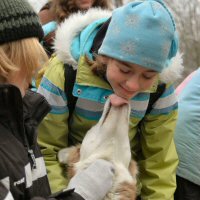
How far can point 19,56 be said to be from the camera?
64.3 inches

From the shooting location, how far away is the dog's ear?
2.15 metres

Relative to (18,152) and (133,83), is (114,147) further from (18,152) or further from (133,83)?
(18,152)

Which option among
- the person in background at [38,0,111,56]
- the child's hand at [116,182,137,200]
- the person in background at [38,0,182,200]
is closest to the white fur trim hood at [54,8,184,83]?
the person in background at [38,0,182,200]

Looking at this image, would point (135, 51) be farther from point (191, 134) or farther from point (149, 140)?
point (191, 134)

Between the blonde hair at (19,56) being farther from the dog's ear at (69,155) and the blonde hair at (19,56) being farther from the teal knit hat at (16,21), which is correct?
the dog's ear at (69,155)

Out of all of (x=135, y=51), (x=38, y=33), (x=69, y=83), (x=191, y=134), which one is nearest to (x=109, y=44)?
(x=135, y=51)

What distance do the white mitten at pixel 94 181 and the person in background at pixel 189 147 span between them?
904 millimetres

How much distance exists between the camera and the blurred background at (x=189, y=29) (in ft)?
45.4

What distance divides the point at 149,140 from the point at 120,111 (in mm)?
452

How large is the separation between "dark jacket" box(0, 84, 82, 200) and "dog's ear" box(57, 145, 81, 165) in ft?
1.05

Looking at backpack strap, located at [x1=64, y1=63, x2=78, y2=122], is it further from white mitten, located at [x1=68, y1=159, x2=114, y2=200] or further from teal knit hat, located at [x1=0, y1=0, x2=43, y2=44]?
teal knit hat, located at [x1=0, y1=0, x2=43, y2=44]

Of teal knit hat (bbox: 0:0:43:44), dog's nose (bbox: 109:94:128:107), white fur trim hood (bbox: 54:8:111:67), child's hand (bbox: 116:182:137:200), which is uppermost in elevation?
teal knit hat (bbox: 0:0:43:44)

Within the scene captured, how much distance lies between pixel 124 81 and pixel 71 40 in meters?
0.42

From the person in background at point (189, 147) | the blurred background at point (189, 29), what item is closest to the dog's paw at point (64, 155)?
the person in background at point (189, 147)
